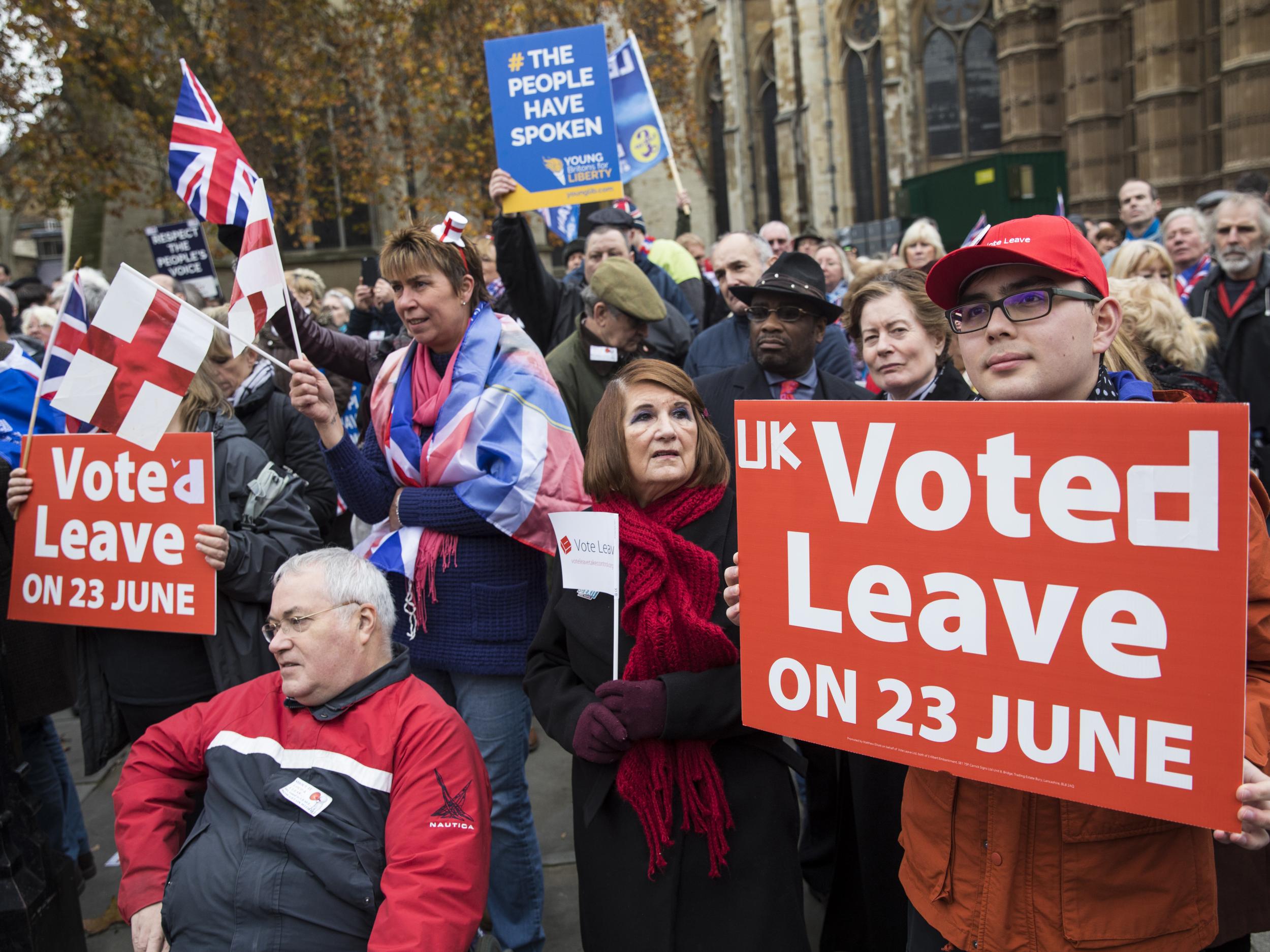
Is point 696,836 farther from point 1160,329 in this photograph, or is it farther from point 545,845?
point 1160,329

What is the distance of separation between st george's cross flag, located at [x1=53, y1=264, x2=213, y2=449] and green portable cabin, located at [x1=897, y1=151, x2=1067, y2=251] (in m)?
15.6

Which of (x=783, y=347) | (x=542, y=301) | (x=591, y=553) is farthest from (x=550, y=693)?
(x=542, y=301)

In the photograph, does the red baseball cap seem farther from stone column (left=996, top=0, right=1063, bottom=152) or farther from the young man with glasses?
stone column (left=996, top=0, right=1063, bottom=152)

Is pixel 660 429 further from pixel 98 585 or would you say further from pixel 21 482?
pixel 21 482

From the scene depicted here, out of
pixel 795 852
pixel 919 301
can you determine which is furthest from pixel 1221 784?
pixel 919 301

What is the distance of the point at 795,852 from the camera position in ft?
8.57

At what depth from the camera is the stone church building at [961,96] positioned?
17.6 m

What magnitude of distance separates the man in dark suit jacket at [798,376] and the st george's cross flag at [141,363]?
1.85 m

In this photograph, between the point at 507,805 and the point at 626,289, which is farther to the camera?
the point at 626,289

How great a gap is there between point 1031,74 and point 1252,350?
66.2ft

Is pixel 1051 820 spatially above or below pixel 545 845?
above

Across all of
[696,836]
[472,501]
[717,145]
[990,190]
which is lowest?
[696,836]

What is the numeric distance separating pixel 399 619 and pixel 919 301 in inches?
80.1

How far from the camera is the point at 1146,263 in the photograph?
4.86 meters
